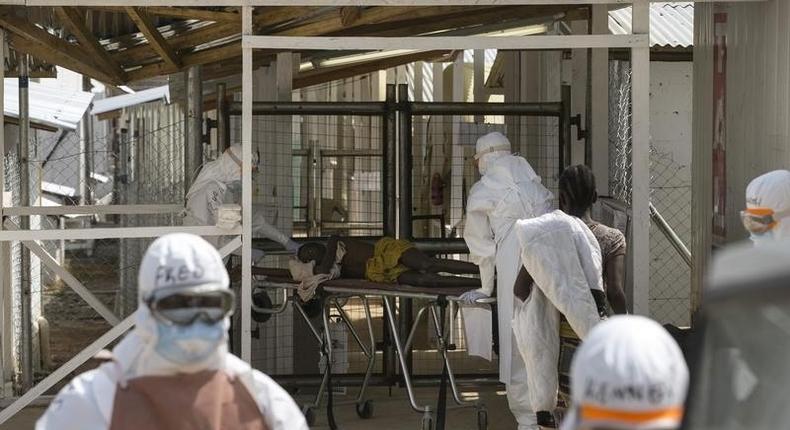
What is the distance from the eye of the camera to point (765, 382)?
2752 mm

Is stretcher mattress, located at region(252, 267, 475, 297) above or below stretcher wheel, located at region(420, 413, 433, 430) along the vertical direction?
above

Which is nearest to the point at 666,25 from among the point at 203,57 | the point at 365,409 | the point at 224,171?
the point at 203,57

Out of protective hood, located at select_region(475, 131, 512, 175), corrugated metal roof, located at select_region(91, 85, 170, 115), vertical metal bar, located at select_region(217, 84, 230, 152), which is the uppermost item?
corrugated metal roof, located at select_region(91, 85, 170, 115)

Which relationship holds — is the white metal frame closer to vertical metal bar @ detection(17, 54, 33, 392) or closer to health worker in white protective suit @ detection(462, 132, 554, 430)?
health worker in white protective suit @ detection(462, 132, 554, 430)

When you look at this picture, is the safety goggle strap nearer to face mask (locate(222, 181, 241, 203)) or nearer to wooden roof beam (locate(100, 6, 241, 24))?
wooden roof beam (locate(100, 6, 241, 24))

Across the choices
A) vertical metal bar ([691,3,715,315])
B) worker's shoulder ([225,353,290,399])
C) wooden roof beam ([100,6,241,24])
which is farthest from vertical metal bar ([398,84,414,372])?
worker's shoulder ([225,353,290,399])

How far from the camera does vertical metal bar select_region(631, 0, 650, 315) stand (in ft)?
24.5

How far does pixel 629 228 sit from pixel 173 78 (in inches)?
227

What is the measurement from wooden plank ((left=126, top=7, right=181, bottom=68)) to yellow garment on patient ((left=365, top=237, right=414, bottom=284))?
6.32ft

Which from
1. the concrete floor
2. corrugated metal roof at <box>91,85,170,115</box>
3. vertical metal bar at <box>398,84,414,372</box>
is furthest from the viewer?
corrugated metal roof at <box>91,85,170,115</box>

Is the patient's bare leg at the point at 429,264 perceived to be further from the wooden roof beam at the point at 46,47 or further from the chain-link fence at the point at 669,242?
the chain-link fence at the point at 669,242

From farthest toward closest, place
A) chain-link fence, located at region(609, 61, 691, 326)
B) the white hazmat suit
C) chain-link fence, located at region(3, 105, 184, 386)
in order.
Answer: chain-link fence, located at region(609, 61, 691, 326) → chain-link fence, located at region(3, 105, 184, 386) → the white hazmat suit

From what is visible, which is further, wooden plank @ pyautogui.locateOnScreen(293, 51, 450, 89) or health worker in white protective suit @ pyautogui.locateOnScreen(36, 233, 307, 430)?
wooden plank @ pyautogui.locateOnScreen(293, 51, 450, 89)

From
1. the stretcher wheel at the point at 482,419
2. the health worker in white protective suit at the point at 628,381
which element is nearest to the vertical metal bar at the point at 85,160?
the stretcher wheel at the point at 482,419
